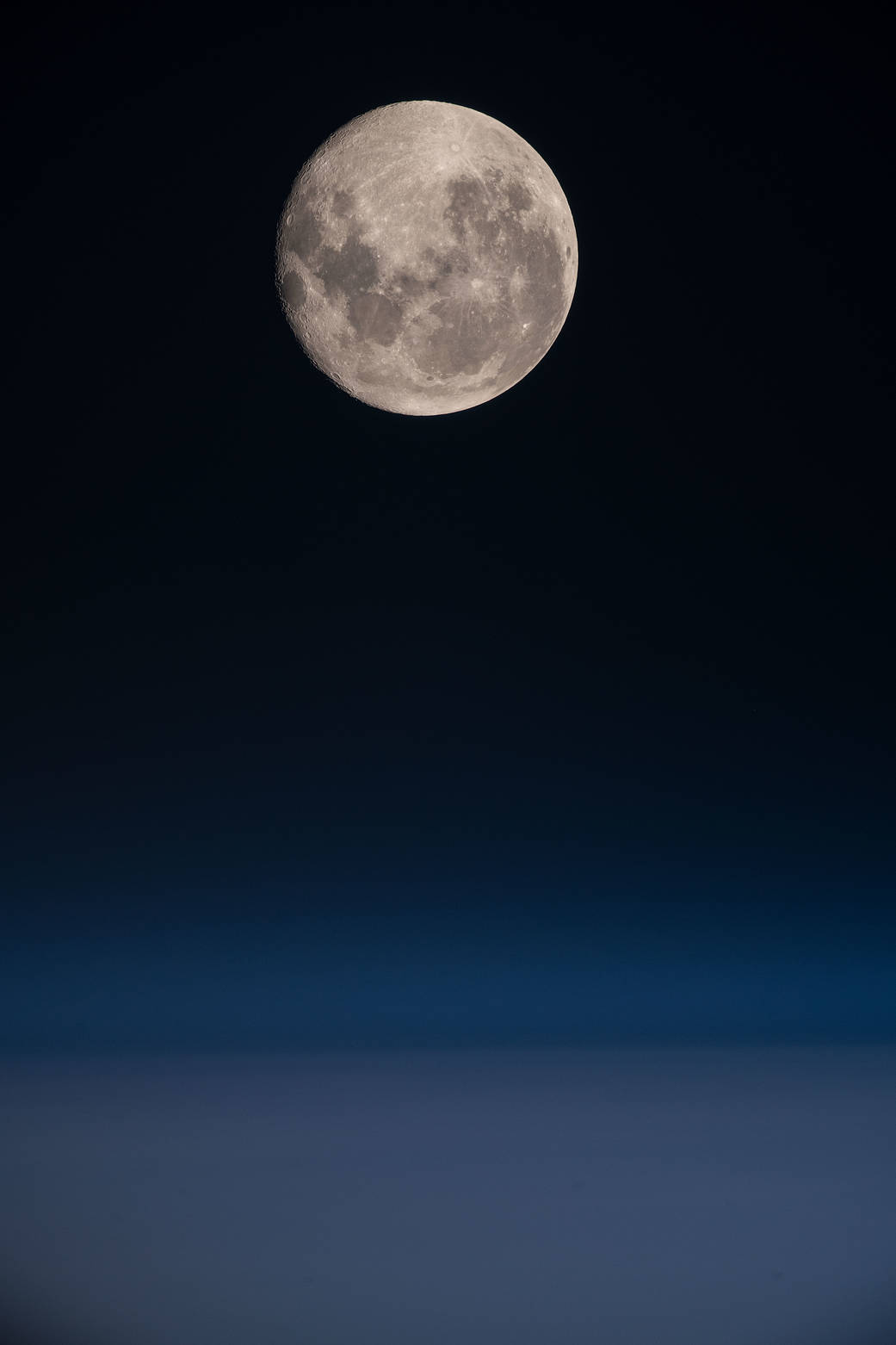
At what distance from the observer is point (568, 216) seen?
5.37 meters

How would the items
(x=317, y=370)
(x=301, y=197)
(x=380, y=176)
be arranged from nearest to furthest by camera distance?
(x=380, y=176) → (x=301, y=197) → (x=317, y=370)

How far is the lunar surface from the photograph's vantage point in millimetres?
4727

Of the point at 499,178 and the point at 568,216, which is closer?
the point at 499,178

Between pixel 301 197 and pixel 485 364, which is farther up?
pixel 301 197

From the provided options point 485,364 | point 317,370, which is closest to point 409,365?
point 485,364

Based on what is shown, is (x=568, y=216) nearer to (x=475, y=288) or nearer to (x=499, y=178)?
(x=499, y=178)

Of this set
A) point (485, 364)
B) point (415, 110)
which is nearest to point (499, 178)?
point (415, 110)

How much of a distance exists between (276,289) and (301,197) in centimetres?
51

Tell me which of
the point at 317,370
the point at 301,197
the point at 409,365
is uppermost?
the point at 301,197

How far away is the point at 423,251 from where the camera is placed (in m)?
4.71

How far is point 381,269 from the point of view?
4.77 m

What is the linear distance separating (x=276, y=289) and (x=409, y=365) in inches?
39.9

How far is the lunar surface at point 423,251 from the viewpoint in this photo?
4.73m

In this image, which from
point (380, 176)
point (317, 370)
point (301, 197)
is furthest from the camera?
point (317, 370)
